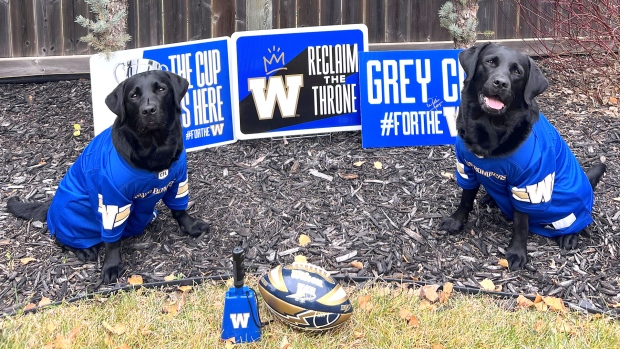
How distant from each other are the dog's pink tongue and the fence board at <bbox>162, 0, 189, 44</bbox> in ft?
13.7

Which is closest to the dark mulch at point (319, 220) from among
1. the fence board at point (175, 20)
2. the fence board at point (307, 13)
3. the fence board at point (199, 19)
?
the fence board at point (175, 20)

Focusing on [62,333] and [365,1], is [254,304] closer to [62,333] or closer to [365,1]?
[62,333]

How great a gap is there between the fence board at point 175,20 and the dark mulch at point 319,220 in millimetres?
1473

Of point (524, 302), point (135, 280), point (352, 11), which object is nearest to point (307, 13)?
point (352, 11)

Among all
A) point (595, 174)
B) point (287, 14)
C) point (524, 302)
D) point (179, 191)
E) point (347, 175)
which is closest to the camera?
point (524, 302)

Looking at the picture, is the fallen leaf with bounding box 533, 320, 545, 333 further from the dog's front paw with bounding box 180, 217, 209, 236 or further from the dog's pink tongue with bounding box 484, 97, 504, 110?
the dog's front paw with bounding box 180, 217, 209, 236

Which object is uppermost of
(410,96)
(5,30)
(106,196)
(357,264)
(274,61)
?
(5,30)

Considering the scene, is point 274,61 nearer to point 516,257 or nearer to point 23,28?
point 516,257

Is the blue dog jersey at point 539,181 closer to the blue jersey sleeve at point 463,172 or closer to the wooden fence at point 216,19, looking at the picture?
the blue jersey sleeve at point 463,172

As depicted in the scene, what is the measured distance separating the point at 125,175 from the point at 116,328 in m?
0.90

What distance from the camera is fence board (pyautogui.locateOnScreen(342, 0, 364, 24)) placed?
7707 mm

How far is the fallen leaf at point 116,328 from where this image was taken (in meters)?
3.69

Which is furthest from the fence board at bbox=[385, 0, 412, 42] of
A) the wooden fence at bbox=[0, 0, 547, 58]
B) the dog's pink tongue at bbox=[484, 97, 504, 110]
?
the dog's pink tongue at bbox=[484, 97, 504, 110]

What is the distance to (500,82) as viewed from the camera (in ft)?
13.3
